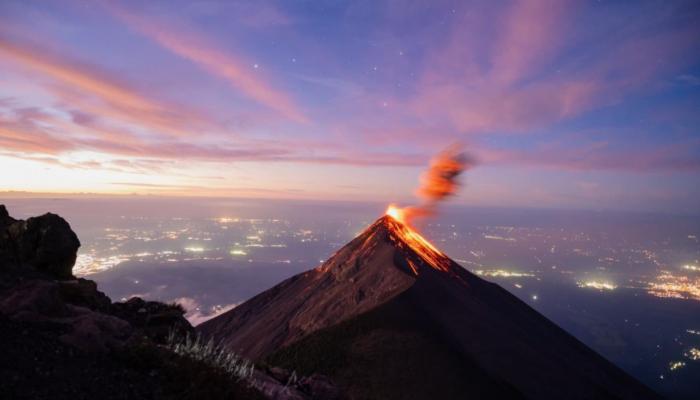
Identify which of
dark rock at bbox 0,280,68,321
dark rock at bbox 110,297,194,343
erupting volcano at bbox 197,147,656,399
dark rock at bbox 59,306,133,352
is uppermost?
dark rock at bbox 0,280,68,321

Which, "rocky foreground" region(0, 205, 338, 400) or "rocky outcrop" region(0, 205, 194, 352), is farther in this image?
"rocky outcrop" region(0, 205, 194, 352)

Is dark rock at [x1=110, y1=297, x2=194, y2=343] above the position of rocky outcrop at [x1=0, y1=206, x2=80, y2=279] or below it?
below

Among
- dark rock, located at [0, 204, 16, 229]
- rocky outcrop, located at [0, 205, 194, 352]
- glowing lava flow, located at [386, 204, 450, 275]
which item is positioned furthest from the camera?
glowing lava flow, located at [386, 204, 450, 275]

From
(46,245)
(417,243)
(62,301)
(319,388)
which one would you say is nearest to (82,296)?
(62,301)

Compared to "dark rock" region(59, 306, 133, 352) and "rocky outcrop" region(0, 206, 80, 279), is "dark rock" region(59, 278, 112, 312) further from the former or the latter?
"rocky outcrop" region(0, 206, 80, 279)

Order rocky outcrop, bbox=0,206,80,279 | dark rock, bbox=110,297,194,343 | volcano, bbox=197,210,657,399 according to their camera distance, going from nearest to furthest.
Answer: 1. dark rock, bbox=110,297,194,343
2. rocky outcrop, bbox=0,206,80,279
3. volcano, bbox=197,210,657,399

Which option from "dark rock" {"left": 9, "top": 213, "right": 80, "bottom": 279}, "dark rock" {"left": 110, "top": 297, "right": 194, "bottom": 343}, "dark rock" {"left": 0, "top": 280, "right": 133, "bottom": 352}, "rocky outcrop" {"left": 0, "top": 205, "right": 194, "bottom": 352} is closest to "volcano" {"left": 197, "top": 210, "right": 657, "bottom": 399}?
"dark rock" {"left": 9, "top": 213, "right": 80, "bottom": 279}

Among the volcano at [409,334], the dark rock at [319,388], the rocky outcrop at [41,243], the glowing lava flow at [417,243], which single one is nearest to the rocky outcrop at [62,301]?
the rocky outcrop at [41,243]

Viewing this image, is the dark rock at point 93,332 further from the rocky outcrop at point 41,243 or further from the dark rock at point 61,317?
the rocky outcrop at point 41,243
